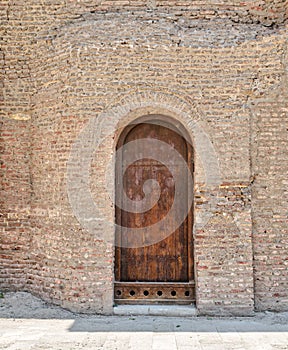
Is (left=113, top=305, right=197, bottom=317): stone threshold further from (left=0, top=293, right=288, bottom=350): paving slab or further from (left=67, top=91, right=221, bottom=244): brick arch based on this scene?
(left=67, top=91, right=221, bottom=244): brick arch

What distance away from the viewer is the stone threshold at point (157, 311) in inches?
242

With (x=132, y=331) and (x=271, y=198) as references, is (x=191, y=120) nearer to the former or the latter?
(x=271, y=198)

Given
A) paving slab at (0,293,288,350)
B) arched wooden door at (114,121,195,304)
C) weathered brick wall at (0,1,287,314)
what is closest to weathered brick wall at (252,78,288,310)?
weathered brick wall at (0,1,287,314)

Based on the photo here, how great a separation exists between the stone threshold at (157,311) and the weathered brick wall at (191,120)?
0.57 ft

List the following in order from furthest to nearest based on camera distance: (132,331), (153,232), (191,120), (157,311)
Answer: (153,232) < (191,120) < (157,311) < (132,331)

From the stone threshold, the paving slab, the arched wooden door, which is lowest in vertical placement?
the paving slab

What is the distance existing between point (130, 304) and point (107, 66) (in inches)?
146

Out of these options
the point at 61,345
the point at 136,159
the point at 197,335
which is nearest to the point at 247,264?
the point at 197,335

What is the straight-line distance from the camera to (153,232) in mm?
6570

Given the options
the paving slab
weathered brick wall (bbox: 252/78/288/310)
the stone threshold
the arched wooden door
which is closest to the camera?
the paving slab

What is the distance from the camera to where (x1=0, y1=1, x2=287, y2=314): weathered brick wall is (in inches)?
244

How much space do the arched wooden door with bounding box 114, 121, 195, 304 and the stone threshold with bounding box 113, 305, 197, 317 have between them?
0.49ft

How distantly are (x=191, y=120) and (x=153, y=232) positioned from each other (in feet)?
6.09

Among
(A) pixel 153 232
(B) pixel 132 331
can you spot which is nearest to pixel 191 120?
(A) pixel 153 232
